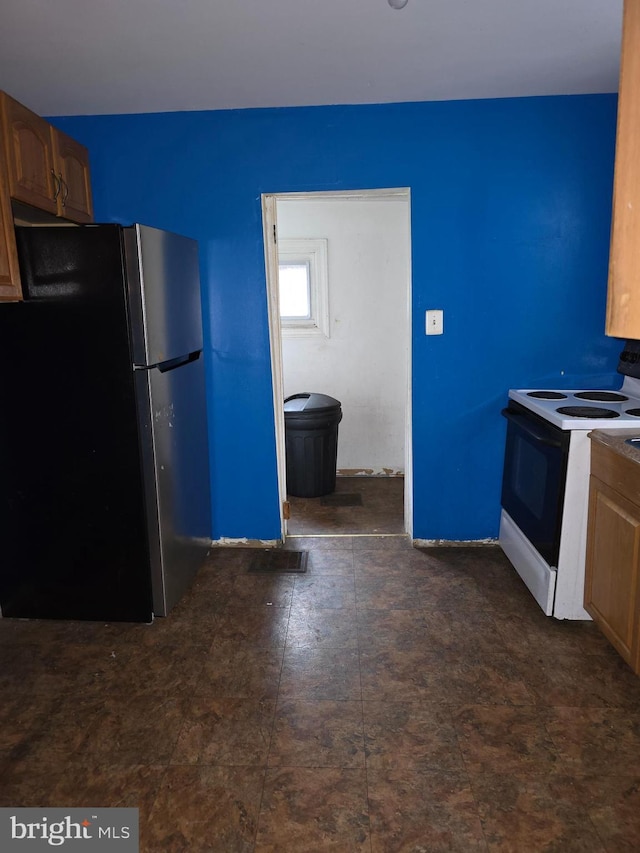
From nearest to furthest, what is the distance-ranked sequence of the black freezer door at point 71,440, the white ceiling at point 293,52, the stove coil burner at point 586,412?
1. the white ceiling at point 293,52
2. the black freezer door at point 71,440
3. the stove coil burner at point 586,412

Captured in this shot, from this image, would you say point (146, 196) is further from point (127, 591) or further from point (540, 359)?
point (540, 359)

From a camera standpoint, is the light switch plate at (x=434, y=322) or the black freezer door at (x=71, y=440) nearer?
the black freezer door at (x=71, y=440)

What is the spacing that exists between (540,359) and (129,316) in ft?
6.62

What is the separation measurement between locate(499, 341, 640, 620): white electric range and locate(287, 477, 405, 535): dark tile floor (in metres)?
0.91

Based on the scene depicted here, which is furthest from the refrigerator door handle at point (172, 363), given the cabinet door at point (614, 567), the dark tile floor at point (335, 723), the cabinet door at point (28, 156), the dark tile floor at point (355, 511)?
the cabinet door at point (614, 567)

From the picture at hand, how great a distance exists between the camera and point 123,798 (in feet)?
5.25

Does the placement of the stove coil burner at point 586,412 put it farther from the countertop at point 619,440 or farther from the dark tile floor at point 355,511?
the dark tile floor at point 355,511

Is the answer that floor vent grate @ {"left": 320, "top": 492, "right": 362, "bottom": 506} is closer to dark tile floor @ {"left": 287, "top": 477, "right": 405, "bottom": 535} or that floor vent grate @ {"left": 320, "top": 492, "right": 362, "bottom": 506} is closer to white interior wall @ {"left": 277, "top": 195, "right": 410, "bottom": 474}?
dark tile floor @ {"left": 287, "top": 477, "right": 405, "bottom": 535}

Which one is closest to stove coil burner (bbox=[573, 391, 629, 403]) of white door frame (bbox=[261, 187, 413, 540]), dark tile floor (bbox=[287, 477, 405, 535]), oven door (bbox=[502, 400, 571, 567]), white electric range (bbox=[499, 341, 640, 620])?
white electric range (bbox=[499, 341, 640, 620])

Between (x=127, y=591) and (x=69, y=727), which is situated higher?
(x=127, y=591)

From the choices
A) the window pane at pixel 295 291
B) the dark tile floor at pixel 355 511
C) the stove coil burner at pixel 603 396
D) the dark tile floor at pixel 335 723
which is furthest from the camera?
the window pane at pixel 295 291

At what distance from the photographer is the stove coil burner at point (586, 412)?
232 cm

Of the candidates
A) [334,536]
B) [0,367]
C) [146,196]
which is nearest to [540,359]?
[334,536]

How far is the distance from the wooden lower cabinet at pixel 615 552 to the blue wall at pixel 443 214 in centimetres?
90
